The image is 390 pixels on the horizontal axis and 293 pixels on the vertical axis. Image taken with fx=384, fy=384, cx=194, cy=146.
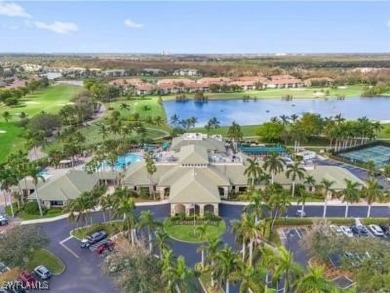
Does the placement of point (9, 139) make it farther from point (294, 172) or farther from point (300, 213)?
point (300, 213)

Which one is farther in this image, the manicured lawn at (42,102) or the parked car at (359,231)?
the manicured lawn at (42,102)

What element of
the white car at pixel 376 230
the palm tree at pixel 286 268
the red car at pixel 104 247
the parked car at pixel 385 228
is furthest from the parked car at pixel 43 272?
the parked car at pixel 385 228

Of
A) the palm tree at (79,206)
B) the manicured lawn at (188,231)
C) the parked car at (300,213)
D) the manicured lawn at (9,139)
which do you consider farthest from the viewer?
the manicured lawn at (9,139)

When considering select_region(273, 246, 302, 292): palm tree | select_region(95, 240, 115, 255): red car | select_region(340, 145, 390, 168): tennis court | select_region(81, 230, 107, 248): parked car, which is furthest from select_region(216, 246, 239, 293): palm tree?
select_region(340, 145, 390, 168): tennis court

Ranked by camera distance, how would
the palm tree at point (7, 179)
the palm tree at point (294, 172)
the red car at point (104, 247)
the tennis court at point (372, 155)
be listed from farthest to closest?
the tennis court at point (372, 155) → the palm tree at point (294, 172) → the palm tree at point (7, 179) → the red car at point (104, 247)

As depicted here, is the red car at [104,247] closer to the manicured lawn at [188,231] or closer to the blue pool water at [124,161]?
the manicured lawn at [188,231]

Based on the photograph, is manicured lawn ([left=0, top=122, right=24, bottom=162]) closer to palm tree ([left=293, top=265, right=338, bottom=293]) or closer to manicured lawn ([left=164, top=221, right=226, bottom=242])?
manicured lawn ([left=164, top=221, right=226, bottom=242])

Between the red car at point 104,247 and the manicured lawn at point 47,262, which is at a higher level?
the red car at point 104,247

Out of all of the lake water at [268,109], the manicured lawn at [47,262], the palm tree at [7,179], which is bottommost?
the lake water at [268,109]
